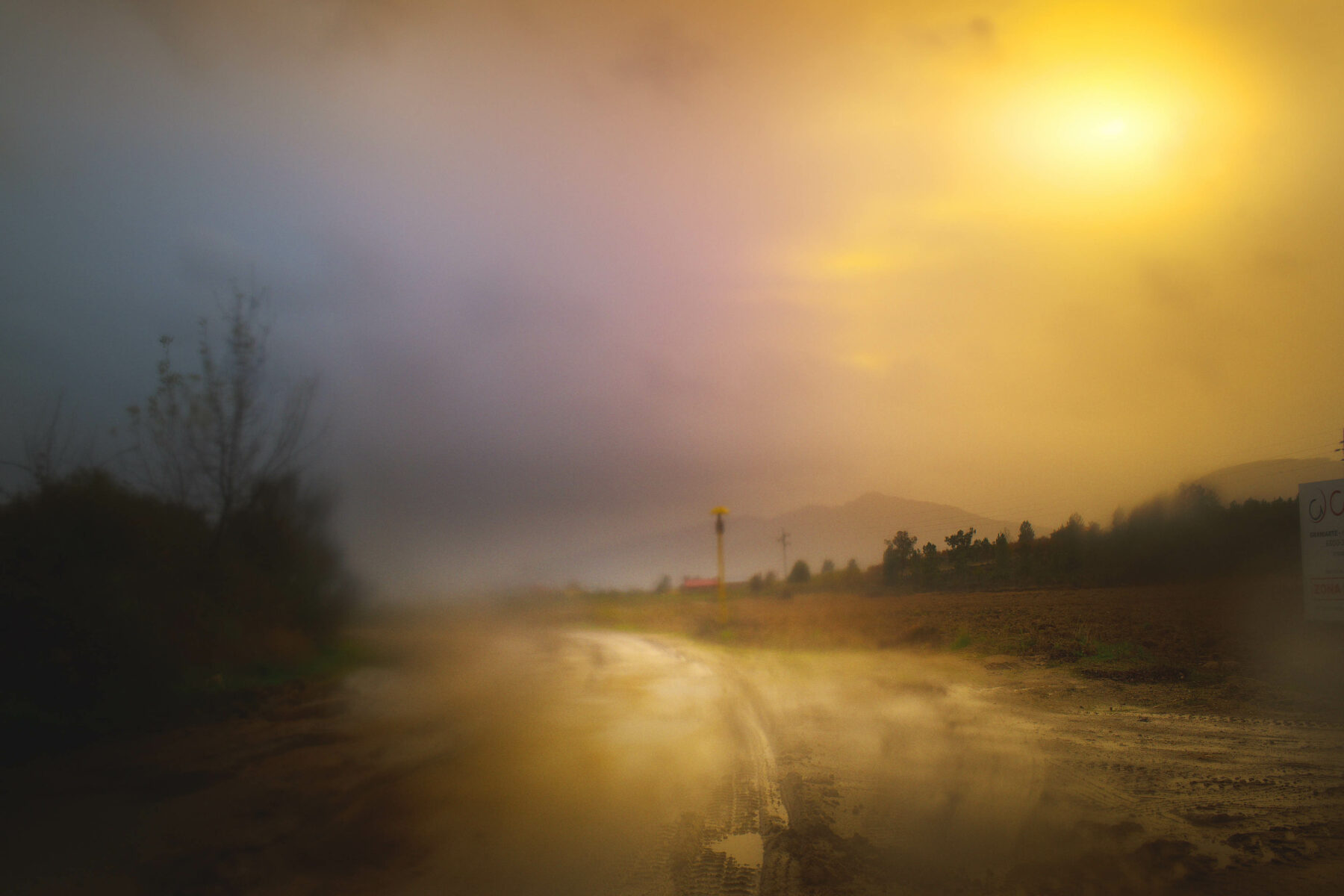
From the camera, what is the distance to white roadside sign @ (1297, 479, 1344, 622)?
1055 cm

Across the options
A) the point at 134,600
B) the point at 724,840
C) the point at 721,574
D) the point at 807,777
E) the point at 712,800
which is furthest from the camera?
→ the point at 721,574

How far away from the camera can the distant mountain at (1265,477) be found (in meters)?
10.7

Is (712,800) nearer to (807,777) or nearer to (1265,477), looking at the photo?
(807,777)

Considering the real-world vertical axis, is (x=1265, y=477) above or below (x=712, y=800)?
above

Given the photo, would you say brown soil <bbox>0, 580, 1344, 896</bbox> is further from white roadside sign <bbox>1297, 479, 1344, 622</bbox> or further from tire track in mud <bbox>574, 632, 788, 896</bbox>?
white roadside sign <bbox>1297, 479, 1344, 622</bbox>

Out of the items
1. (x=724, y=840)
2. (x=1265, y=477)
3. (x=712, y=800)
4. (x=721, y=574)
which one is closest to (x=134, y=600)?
(x=712, y=800)

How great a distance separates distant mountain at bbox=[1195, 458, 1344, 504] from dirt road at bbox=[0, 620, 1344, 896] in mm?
3111

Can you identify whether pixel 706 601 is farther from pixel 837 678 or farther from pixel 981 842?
pixel 981 842

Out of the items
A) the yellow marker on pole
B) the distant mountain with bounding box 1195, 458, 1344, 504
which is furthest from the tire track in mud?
the yellow marker on pole

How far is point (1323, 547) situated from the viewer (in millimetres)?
10797

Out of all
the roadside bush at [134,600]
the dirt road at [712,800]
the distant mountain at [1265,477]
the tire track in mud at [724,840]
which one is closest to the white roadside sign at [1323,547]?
the distant mountain at [1265,477]

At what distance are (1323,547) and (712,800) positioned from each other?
10120mm

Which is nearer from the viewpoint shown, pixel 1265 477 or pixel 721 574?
pixel 1265 477

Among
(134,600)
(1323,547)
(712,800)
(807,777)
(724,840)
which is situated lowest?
(807,777)
